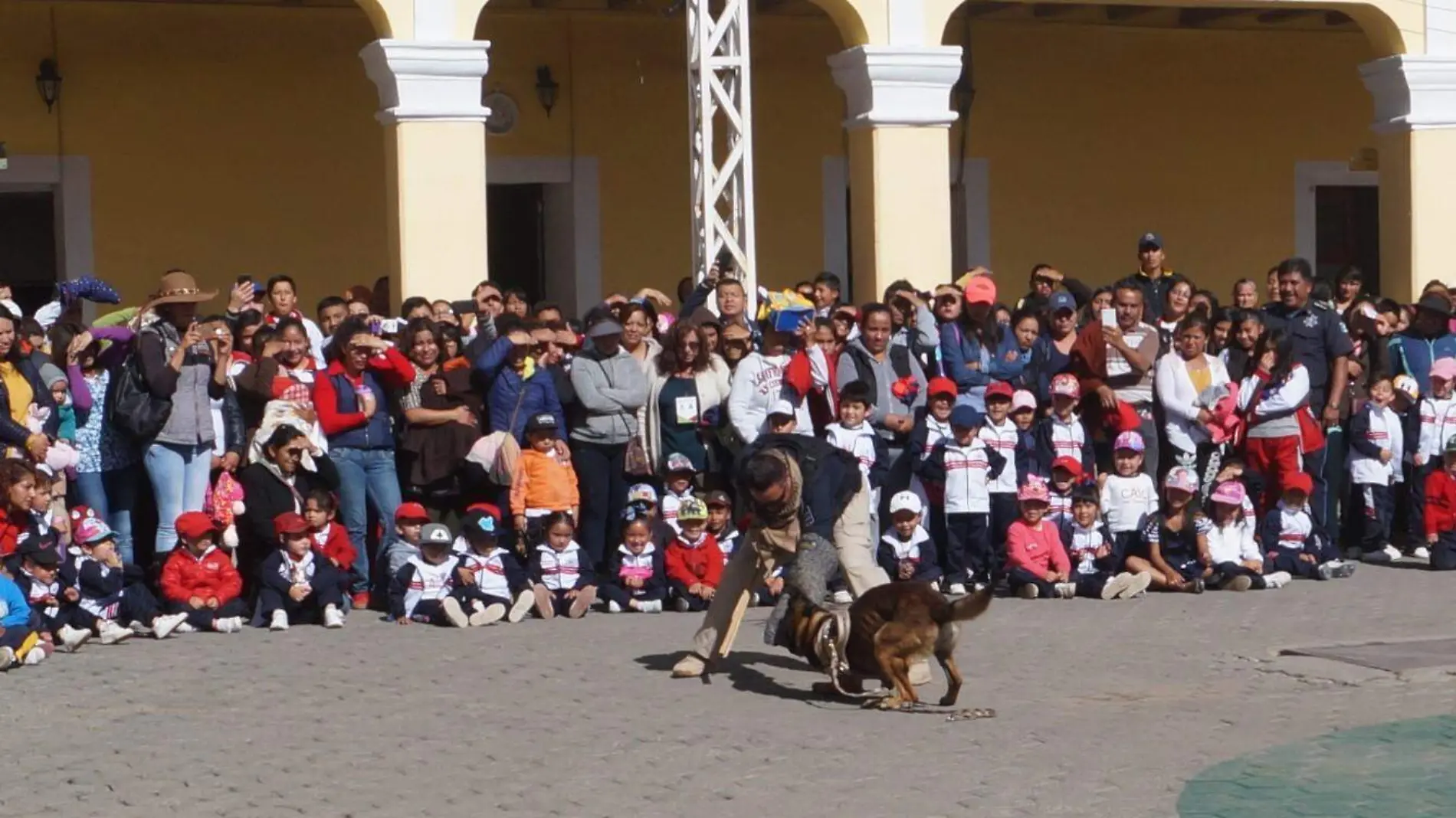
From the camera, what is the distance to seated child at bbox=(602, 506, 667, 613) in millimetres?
11180

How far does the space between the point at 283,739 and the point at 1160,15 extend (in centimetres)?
1286

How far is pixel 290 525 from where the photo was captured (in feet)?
34.9

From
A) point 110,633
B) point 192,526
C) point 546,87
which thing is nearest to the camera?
point 110,633

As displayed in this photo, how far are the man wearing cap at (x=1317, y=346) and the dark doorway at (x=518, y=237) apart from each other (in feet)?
21.5

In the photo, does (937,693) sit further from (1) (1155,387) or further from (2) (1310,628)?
(1) (1155,387)

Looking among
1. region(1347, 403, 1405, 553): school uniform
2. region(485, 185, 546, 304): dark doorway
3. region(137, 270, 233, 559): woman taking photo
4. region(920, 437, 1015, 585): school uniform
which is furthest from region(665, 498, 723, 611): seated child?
region(485, 185, 546, 304): dark doorway

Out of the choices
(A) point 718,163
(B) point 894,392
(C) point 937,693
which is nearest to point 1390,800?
(C) point 937,693

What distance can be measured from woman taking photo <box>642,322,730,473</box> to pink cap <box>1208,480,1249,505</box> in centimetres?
260

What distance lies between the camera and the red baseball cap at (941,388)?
38.7 feet

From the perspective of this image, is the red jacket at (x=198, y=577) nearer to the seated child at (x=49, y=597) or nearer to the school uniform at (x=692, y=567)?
the seated child at (x=49, y=597)

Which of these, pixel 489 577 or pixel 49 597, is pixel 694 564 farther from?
pixel 49 597

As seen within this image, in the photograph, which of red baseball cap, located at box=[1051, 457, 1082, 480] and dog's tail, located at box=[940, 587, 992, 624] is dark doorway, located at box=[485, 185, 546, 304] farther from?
Result: dog's tail, located at box=[940, 587, 992, 624]

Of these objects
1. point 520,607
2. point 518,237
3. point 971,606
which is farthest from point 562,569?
point 518,237

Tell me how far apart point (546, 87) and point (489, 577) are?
6893 mm
